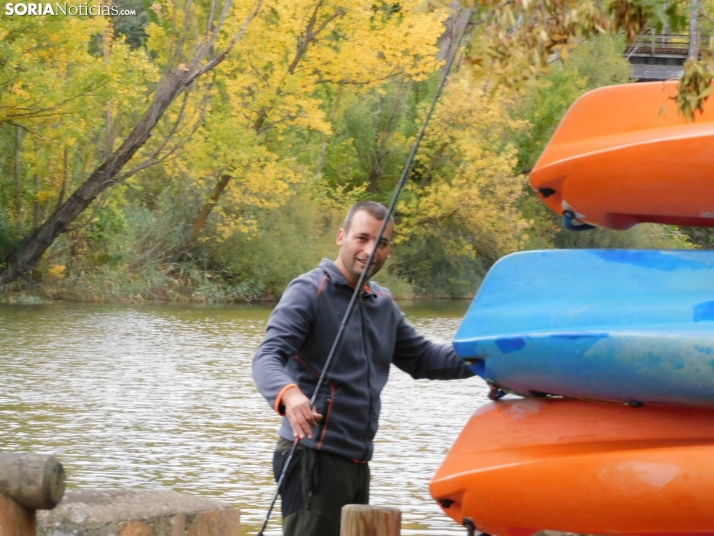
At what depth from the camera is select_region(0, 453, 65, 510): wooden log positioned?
3.21 metres

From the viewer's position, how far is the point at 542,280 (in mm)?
3988

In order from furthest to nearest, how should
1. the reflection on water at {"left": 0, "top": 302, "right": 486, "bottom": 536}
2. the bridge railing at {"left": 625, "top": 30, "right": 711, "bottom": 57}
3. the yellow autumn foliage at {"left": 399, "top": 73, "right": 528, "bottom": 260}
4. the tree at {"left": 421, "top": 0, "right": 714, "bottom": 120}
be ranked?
the yellow autumn foliage at {"left": 399, "top": 73, "right": 528, "bottom": 260}, the reflection on water at {"left": 0, "top": 302, "right": 486, "bottom": 536}, the bridge railing at {"left": 625, "top": 30, "right": 711, "bottom": 57}, the tree at {"left": 421, "top": 0, "right": 714, "bottom": 120}

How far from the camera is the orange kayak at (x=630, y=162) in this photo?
3.93m

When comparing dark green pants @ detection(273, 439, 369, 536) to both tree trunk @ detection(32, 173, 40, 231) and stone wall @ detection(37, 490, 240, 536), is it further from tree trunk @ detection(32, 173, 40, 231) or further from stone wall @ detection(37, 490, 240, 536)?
tree trunk @ detection(32, 173, 40, 231)

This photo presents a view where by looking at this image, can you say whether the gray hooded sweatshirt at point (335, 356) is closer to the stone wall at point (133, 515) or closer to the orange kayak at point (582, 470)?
the orange kayak at point (582, 470)

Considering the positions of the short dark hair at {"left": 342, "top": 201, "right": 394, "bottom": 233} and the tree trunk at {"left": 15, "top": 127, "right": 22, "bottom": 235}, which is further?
the tree trunk at {"left": 15, "top": 127, "right": 22, "bottom": 235}

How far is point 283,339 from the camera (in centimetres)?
392

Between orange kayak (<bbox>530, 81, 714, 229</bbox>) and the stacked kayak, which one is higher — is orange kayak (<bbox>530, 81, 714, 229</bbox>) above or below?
above

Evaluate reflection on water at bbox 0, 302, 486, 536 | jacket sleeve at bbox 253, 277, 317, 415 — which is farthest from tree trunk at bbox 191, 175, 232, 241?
jacket sleeve at bbox 253, 277, 317, 415

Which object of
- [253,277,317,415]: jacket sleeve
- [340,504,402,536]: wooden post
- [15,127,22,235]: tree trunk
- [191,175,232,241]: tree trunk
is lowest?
[191,175,232,241]: tree trunk

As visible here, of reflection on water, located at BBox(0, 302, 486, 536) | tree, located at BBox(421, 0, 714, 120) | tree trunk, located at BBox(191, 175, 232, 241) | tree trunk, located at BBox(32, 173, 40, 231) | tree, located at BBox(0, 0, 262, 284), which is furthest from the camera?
tree trunk, located at BBox(191, 175, 232, 241)

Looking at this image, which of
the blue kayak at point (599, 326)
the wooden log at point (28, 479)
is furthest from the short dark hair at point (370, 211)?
the wooden log at point (28, 479)

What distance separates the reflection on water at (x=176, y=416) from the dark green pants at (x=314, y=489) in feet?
10.2

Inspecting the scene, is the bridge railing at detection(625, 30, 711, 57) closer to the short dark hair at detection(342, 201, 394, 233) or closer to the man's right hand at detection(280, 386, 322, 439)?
the short dark hair at detection(342, 201, 394, 233)
